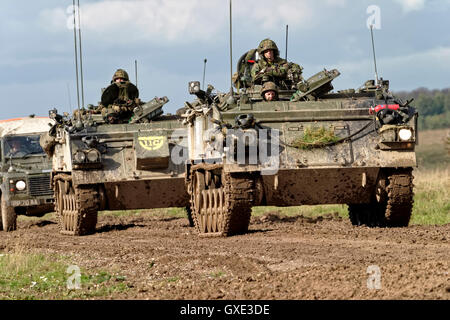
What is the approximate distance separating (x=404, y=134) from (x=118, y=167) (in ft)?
18.6

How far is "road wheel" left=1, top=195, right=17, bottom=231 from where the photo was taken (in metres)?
21.7

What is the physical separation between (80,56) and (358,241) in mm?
8679

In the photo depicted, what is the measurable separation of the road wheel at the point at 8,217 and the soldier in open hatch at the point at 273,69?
6840 millimetres

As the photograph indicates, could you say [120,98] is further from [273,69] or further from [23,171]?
[273,69]

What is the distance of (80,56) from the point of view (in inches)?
798

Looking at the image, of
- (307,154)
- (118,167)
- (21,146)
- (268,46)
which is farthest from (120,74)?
(307,154)

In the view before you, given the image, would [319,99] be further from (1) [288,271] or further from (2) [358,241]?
(1) [288,271]

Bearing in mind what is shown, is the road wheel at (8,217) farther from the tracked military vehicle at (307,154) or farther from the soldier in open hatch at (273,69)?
the tracked military vehicle at (307,154)

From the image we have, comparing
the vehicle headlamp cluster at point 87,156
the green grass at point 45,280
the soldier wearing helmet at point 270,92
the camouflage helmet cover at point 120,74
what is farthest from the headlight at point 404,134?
the camouflage helmet cover at point 120,74

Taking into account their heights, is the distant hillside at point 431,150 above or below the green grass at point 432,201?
below

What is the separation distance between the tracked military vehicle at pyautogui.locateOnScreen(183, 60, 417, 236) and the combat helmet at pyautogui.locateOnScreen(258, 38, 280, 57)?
2.44 metres

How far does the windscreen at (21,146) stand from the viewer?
22625mm

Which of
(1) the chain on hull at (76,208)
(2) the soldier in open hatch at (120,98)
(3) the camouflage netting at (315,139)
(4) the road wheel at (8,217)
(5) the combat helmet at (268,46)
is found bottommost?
(4) the road wheel at (8,217)
